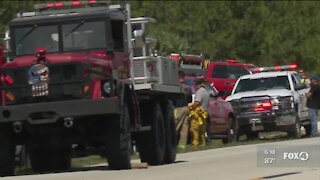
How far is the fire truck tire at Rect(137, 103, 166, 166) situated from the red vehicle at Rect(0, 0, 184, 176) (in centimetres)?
2

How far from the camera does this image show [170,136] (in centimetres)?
2112

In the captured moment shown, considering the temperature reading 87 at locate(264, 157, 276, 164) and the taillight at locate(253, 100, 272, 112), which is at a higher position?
the temperature reading 87 at locate(264, 157, 276, 164)

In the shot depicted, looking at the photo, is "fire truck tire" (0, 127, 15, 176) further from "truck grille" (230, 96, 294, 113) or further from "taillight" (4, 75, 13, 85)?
"truck grille" (230, 96, 294, 113)

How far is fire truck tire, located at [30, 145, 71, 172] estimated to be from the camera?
19.0m

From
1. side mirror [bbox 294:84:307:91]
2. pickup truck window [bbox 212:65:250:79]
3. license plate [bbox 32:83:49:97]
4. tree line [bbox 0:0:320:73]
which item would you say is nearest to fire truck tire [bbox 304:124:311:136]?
side mirror [bbox 294:84:307:91]

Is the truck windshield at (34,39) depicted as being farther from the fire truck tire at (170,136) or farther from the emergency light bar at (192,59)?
the emergency light bar at (192,59)

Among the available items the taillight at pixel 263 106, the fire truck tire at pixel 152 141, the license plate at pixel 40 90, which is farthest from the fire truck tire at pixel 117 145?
the taillight at pixel 263 106

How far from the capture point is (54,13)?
19.1m

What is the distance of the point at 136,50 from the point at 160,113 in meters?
1.52

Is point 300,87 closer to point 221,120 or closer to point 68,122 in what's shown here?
point 221,120

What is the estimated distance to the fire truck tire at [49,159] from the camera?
19.0 meters

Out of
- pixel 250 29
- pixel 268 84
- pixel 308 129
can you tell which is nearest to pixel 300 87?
pixel 268 84

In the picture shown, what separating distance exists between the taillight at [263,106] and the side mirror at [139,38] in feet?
32.1

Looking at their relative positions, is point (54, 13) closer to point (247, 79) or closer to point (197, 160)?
point (197, 160)
